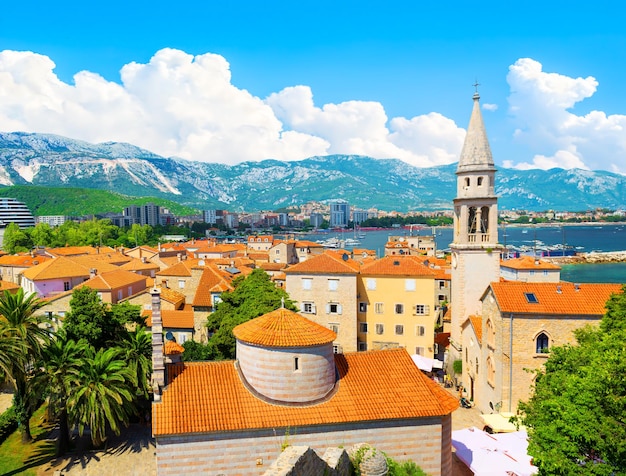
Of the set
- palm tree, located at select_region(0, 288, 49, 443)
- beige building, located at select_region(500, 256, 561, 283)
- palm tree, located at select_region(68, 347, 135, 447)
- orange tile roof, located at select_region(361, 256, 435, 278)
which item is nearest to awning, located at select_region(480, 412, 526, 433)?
orange tile roof, located at select_region(361, 256, 435, 278)

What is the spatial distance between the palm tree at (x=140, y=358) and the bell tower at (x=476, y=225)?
75.7 ft

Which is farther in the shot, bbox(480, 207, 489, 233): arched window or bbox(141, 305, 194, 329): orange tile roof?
bbox(141, 305, 194, 329): orange tile roof

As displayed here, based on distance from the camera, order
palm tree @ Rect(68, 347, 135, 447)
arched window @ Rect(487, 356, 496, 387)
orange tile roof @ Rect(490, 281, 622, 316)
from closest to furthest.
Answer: palm tree @ Rect(68, 347, 135, 447), orange tile roof @ Rect(490, 281, 622, 316), arched window @ Rect(487, 356, 496, 387)

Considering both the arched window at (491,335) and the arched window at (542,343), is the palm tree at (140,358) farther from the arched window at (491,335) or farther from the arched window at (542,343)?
the arched window at (542,343)

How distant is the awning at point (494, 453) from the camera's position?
18953 millimetres

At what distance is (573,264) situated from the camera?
141125 mm

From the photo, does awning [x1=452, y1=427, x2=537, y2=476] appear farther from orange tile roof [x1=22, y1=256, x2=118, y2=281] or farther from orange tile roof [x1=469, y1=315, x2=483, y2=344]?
orange tile roof [x1=22, y1=256, x2=118, y2=281]

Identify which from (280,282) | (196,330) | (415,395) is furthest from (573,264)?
(415,395)

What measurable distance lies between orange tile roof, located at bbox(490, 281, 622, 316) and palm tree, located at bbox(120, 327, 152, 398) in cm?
2082

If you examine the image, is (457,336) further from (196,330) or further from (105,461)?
(105,461)

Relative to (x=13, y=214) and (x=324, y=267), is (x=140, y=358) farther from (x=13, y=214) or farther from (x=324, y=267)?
(x=13, y=214)

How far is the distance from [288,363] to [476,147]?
25.2 meters

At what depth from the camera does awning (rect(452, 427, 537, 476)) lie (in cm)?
1895

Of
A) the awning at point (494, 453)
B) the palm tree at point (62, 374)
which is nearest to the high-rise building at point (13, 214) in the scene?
the palm tree at point (62, 374)
